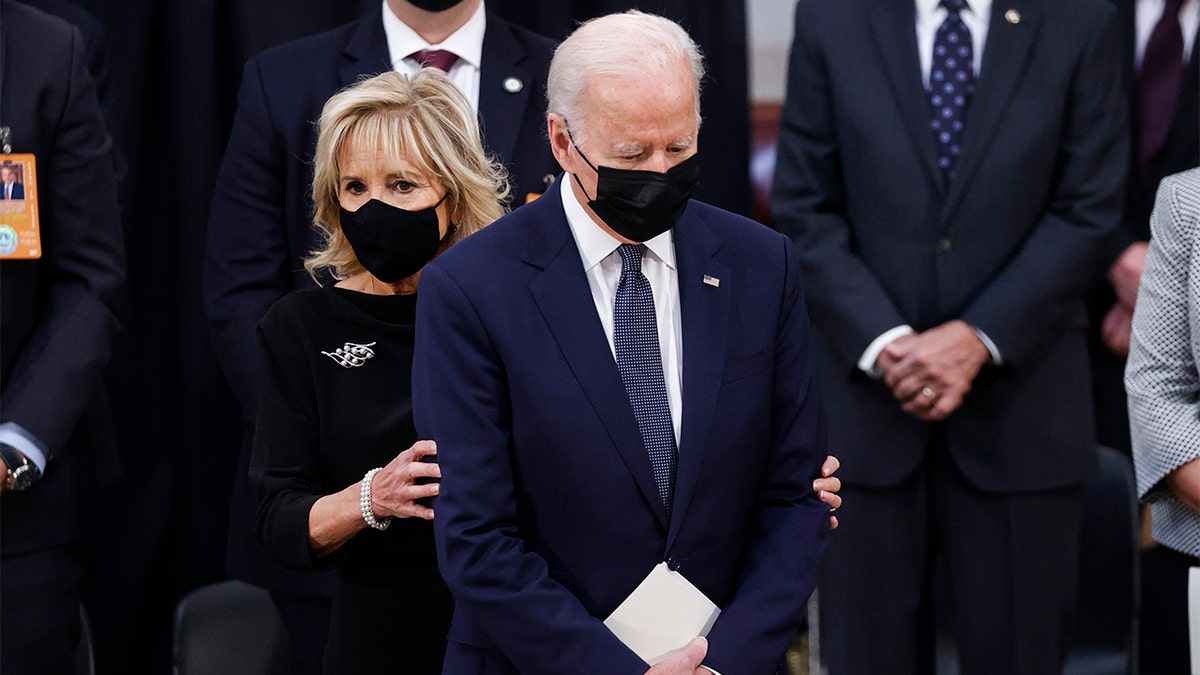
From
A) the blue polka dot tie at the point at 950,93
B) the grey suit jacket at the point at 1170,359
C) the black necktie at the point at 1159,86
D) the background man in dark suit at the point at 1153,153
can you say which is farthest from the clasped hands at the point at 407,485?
the black necktie at the point at 1159,86

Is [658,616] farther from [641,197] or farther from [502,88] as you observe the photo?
[502,88]

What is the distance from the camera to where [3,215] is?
2.82m

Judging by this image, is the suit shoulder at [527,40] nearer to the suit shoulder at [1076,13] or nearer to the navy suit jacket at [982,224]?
the navy suit jacket at [982,224]

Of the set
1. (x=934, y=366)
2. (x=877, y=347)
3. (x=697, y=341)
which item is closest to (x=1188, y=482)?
(x=934, y=366)

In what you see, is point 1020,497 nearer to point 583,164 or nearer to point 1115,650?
point 1115,650

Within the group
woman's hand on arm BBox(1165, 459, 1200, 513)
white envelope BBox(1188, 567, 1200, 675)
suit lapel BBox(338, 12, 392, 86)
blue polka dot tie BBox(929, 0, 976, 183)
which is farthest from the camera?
blue polka dot tie BBox(929, 0, 976, 183)

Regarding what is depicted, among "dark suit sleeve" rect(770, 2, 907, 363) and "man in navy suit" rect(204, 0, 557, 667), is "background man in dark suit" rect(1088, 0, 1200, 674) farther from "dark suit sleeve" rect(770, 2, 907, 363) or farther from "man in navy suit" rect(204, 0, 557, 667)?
"man in navy suit" rect(204, 0, 557, 667)

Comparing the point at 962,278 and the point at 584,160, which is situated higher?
the point at 584,160

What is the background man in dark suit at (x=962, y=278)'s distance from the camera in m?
3.25

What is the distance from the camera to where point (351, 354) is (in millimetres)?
2330

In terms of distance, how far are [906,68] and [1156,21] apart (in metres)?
1.04

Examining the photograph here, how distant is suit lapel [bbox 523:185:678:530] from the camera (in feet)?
6.59

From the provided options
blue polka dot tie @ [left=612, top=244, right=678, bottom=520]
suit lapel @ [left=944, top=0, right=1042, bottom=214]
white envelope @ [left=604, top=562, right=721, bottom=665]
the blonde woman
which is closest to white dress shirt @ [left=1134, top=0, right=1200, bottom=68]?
suit lapel @ [left=944, top=0, right=1042, bottom=214]

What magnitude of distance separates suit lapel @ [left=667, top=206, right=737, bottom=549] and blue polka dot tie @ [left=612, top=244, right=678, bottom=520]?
1.0 inches
